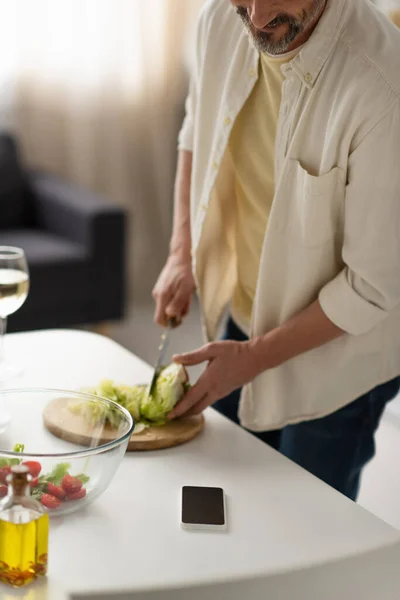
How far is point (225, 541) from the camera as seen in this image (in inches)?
39.2

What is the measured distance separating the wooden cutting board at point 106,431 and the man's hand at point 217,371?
0.02 meters

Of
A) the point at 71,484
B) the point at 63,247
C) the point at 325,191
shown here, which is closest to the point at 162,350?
the point at 325,191

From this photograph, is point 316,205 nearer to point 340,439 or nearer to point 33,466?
point 340,439

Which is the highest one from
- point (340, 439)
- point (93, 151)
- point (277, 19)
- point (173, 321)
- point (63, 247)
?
point (277, 19)

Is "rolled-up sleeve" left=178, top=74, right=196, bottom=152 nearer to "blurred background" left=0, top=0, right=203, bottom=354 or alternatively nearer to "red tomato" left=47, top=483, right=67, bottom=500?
"red tomato" left=47, top=483, right=67, bottom=500

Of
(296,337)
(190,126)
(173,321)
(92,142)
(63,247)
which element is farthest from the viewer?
(92,142)

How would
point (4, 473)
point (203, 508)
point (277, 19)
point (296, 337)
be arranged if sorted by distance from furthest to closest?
point (296, 337) < point (277, 19) < point (203, 508) < point (4, 473)

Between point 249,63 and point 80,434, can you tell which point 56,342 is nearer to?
point 80,434

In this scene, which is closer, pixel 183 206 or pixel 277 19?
pixel 277 19

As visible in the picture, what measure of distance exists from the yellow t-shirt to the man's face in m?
0.09

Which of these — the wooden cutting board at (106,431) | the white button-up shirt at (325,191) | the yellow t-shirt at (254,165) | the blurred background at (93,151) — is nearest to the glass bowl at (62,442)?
the wooden cutting board at (106,431)

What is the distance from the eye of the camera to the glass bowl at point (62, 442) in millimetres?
969

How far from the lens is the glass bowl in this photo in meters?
0.97

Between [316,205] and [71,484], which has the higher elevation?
[316,205]
